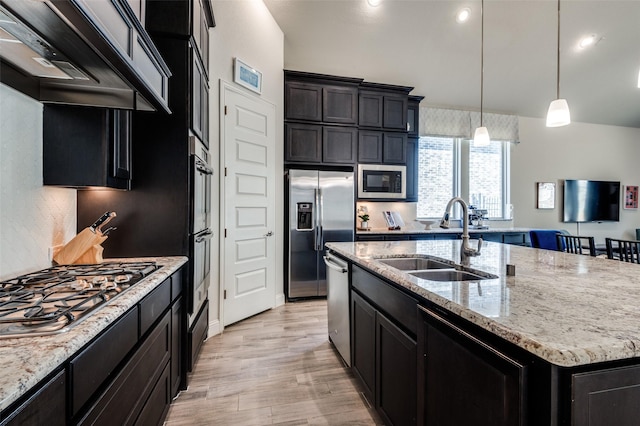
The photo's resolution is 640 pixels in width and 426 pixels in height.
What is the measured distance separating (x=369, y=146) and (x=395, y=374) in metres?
3.56

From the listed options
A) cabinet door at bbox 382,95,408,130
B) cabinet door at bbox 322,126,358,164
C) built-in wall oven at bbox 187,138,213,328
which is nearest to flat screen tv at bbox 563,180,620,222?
cabinet door at bbox 382,95,408,130

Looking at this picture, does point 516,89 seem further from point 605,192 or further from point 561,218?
point 605,192

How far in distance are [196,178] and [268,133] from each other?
169cm

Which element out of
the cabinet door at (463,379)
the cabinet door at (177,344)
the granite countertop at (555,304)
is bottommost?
the cabinet door at (177,344)

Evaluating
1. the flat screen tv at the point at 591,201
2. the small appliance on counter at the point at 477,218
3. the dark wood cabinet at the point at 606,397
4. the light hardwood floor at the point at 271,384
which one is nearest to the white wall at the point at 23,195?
the light hardwood floor at the point at 271,384

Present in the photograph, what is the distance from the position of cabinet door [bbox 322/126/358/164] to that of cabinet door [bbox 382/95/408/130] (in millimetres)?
606

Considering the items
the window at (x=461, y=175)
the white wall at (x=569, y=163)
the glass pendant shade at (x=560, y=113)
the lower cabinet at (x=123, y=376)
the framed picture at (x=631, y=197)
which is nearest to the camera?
the lower cabinet at (x=123, y=376)

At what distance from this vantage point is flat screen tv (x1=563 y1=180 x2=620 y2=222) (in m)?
6.04

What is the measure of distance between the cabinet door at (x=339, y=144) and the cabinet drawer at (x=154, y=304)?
118 inches

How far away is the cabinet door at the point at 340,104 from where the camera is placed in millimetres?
4184

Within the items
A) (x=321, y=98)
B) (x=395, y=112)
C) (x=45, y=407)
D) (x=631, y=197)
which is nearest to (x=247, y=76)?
(x=321, y=98)

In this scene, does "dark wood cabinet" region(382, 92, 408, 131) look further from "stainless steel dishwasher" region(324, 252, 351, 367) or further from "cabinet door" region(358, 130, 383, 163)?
"stainless steel dishwasher" region(324, 252, 351, 367)

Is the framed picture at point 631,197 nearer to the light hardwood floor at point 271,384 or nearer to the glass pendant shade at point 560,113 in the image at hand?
the glass pendant shade at point 560,113

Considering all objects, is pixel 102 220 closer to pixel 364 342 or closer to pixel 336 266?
pixel 336 266
